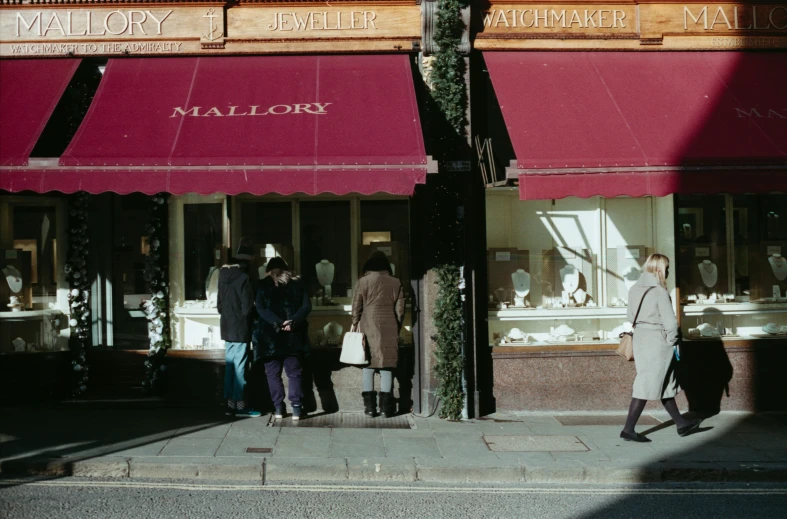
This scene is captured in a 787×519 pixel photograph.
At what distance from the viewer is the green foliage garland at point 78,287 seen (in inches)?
432

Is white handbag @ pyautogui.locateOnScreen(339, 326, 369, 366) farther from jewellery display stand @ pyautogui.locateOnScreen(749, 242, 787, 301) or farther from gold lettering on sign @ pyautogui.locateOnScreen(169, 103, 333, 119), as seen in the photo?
jewellery display stand @ pyautogui.locateOnScreen(749, 242, 787, 301)

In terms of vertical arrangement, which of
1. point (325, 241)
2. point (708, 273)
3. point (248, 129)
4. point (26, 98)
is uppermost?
point (26, 98)

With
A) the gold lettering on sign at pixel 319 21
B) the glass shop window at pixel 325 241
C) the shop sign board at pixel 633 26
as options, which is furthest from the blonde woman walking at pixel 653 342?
the gold lettering on sign at pixel 319 21

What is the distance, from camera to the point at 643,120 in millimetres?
10070

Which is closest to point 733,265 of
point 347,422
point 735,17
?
point 735,17

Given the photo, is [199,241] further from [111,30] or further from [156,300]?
[111,30]

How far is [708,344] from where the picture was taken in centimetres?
1064

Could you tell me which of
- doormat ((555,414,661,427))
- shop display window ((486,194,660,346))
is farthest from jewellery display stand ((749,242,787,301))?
doormat ((555,414,661,427))

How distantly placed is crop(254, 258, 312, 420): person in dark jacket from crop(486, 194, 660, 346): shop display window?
91.5 inches

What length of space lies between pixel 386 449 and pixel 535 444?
1.50 meters

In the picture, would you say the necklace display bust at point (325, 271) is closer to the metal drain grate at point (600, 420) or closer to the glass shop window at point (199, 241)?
the glass shop window at point (199, 241)

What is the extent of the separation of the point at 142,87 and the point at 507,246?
4680 millimetres

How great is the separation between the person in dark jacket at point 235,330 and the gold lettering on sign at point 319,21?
295 cm

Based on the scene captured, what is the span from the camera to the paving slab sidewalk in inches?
313
